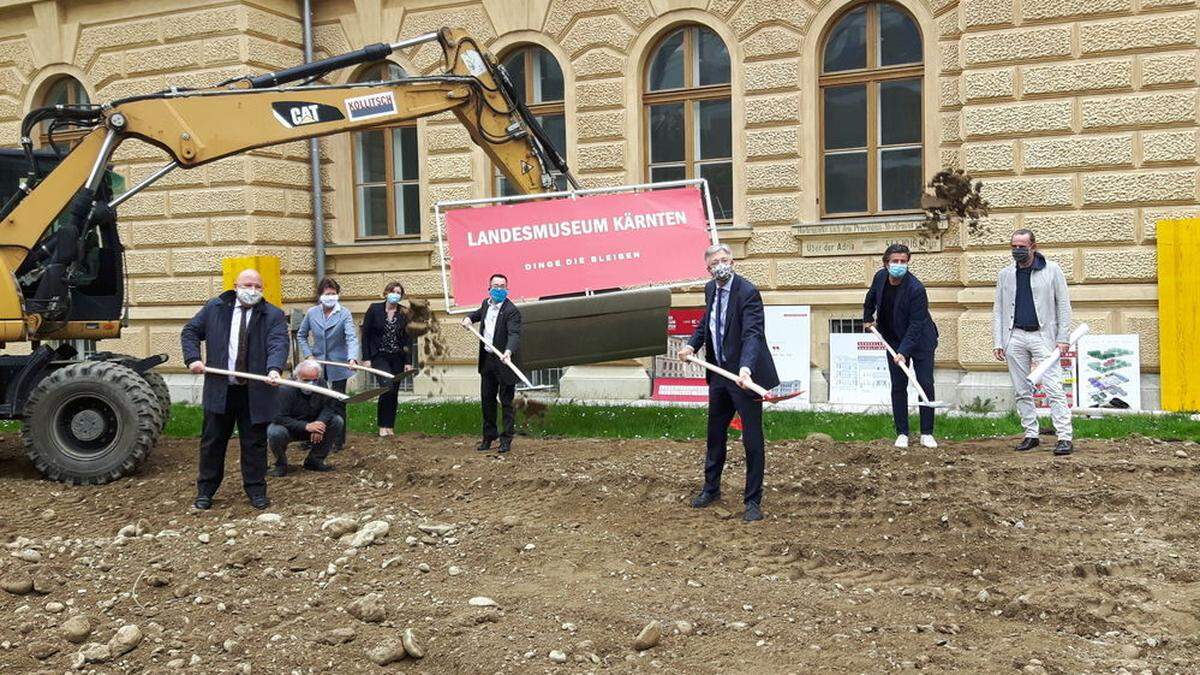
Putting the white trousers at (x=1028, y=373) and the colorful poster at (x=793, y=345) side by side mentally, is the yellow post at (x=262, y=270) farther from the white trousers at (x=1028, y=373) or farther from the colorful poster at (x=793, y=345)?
the white trousers at (x=1028, y=373)

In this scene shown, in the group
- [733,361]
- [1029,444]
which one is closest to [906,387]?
[1029,444]

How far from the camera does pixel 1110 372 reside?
12.4 metres

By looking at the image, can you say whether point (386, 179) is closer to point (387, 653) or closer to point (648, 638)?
point (387, 653)

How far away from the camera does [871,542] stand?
292 inches

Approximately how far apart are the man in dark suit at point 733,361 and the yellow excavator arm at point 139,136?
408 cm

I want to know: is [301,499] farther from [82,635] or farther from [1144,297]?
[1144,297]

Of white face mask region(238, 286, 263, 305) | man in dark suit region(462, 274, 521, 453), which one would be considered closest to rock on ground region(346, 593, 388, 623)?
white face mask region(238, 286, 263, 305)

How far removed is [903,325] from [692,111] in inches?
220

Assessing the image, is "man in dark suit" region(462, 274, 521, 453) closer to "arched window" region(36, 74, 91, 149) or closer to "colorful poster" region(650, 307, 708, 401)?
"colorful poster" region(650, 307, 708, 401)

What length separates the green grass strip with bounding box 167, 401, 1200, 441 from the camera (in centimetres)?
1131

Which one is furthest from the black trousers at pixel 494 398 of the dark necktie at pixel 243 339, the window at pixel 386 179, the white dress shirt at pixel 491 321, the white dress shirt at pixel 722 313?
the window at pixel 386 179

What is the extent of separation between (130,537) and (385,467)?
270cm

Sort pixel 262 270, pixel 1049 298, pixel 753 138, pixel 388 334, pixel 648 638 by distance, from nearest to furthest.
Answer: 1. pixel 648 638
2. pixel 1049 298
3. pixel 388 334
4. pixel 753 138
5. pixel 262 270

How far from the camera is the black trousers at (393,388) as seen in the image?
12.1 m
